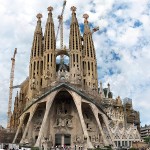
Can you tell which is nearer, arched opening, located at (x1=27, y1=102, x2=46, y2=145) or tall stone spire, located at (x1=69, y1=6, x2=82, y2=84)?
arched opening, located at (x1=27, y1=102, x2=46, y2=145)

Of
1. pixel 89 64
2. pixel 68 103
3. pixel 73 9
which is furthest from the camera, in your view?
pixel 73 9

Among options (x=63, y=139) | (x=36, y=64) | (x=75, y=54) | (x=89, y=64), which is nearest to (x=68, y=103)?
(x=63, y=139)

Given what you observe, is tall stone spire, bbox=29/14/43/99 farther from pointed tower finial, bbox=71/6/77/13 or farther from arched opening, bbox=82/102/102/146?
arched opening, bbox=82/102/102/146

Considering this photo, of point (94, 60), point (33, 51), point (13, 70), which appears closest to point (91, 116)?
point (94, 60)

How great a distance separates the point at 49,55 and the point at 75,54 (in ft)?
22.7

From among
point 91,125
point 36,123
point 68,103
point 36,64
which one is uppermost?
point 36,64

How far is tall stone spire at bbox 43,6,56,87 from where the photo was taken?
66.9 metres

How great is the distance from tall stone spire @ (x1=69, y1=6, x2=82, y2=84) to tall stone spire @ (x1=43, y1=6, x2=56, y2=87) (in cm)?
476

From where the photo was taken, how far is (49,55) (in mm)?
68938

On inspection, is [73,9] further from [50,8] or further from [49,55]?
[49,55]

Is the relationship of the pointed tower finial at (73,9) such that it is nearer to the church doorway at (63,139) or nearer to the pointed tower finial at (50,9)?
the pointed tower finial at (50,9)

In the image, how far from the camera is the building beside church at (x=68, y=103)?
190ft

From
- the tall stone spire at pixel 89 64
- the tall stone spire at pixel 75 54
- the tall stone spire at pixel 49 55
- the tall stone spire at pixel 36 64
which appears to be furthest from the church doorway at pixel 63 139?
the tall stone spire at pixel 89 64

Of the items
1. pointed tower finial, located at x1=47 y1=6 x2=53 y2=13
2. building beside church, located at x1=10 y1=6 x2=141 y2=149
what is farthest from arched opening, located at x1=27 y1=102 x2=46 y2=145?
pointed tower finial, located at x1=47 y1=6 x2=53 y2=13
